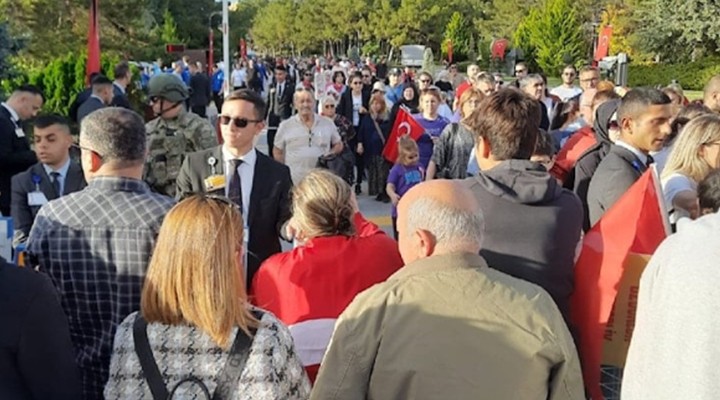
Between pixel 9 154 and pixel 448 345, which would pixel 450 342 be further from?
pixel 9 154

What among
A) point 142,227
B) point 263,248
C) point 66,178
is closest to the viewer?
point 142,227

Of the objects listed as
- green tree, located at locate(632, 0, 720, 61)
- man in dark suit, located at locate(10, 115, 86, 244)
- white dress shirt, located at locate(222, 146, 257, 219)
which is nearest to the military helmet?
man in dark suit, located at locate(10, 115, 86, 244)

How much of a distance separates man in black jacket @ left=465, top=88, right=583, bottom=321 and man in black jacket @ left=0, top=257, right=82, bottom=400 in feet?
5.39

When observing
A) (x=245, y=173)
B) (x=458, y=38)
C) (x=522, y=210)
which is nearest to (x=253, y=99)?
(x=245, y=173)

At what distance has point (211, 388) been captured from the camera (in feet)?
7.97

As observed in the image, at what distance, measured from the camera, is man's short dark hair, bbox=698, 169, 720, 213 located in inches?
131

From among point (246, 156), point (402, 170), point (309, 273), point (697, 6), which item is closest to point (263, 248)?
point (246, 156)

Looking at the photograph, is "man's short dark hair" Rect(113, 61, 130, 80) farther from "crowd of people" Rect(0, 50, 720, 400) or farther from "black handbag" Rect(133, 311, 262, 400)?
"black handbag" Rect(133, 311, 262, 400)

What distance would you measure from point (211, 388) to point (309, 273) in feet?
2.93

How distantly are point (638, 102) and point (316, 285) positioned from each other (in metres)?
2.22

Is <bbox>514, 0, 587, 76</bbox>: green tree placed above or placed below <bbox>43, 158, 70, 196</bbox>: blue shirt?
above

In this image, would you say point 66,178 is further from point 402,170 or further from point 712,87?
point 712,87

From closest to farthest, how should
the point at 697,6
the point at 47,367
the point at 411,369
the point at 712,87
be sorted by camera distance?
the point at 411,369
the point at 47,367
the point at 712,87
the point at 697,6

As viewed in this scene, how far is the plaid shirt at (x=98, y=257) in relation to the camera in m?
3.21
